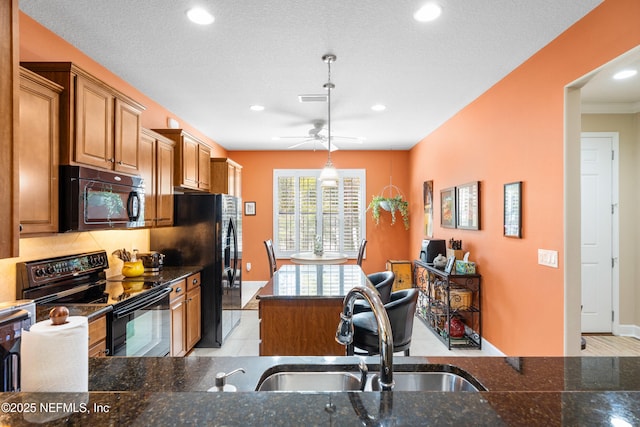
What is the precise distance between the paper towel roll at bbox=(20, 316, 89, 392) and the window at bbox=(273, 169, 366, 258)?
586 cm

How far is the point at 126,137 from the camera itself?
2.70 metres

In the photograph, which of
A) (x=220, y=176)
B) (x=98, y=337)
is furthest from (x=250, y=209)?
(x=98, y=337)

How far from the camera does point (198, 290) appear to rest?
3.59m

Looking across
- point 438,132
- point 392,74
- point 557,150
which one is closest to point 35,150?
point 392,74

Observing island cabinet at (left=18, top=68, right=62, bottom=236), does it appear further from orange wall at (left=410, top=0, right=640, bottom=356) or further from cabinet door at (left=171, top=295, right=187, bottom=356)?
orange wall at (left=410, top=0, right=640, bottom=356)

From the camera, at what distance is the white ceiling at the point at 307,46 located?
6.91ft

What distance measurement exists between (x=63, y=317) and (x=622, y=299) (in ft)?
16.8

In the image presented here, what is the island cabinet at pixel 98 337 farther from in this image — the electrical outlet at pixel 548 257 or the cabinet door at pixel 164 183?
the electrical outlet at pixel 548 257

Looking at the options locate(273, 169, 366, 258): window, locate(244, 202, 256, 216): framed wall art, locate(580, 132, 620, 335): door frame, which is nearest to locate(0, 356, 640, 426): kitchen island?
locate(580, 132, 620, 335): door frame

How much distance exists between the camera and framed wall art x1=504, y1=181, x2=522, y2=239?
2.91 meters

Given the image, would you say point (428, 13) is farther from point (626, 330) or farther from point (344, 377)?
point (626, 330)

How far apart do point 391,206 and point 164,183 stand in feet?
13.3

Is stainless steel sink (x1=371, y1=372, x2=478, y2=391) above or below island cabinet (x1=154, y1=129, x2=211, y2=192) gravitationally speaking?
below

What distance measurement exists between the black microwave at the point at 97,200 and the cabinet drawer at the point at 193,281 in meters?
0.78
